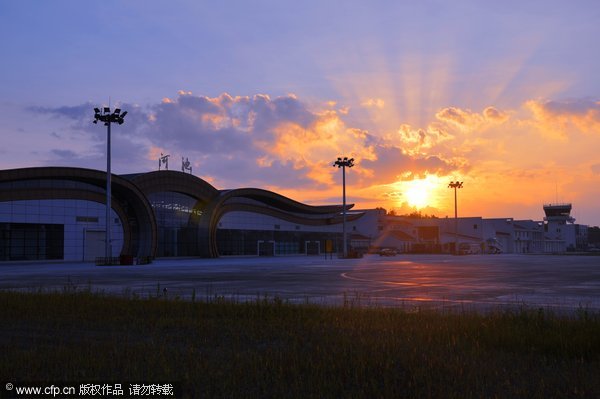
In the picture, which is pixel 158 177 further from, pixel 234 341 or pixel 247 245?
pixel 234 341

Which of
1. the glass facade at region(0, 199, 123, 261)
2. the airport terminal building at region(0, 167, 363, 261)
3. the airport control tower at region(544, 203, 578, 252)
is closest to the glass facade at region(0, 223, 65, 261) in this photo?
the glass facade at region(0, 199, 123, 261)

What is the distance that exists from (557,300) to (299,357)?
45.0 feet

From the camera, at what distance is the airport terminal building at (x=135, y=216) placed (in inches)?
2506

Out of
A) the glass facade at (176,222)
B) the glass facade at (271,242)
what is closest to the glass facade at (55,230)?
the glass facade at (176,222)

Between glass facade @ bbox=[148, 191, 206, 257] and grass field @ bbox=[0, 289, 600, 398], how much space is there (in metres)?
Answer: 69.9

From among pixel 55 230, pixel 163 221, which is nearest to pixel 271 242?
pixel 163 221

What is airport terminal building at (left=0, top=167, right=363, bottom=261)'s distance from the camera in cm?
6366

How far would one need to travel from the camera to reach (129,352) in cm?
918

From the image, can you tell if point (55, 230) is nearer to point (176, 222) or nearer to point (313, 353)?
point (176, 222)

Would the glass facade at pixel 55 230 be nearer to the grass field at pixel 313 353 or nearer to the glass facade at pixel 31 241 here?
the glass facade at pixel 31 241

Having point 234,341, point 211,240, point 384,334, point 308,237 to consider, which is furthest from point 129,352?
point 308,237

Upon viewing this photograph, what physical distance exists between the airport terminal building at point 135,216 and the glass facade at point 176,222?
0.45 ft

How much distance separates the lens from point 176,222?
8556 centimetres

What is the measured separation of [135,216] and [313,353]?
230 ft
